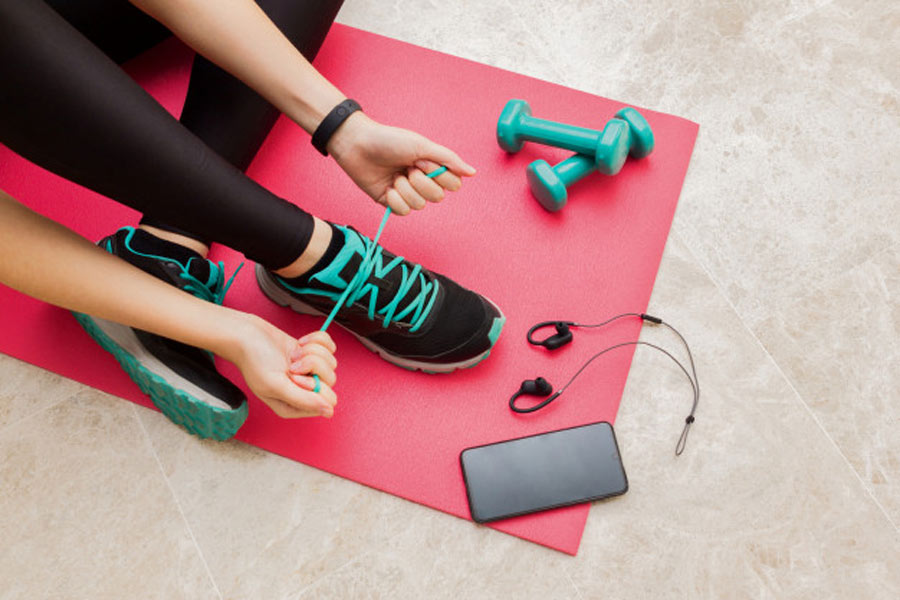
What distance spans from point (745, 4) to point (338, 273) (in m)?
0.83

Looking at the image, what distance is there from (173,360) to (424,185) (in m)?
0.39

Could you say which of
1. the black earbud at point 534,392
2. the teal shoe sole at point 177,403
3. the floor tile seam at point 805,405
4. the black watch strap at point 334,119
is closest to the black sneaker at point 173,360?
the teal shoe sole at point 177,403

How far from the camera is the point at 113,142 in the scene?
2.02 feet

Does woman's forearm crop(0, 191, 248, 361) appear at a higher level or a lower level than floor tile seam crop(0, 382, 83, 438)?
higher

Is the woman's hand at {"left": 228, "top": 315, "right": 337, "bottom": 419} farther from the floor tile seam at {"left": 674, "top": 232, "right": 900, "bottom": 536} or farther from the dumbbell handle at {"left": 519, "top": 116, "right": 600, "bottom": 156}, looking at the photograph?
the floor tile seam at {"left": 674, "top": 232, "right": 900, "bottom": 536}

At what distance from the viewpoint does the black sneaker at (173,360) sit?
0.85 meters

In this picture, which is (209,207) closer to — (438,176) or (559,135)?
(438,176)

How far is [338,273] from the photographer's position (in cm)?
81

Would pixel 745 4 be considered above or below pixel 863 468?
above

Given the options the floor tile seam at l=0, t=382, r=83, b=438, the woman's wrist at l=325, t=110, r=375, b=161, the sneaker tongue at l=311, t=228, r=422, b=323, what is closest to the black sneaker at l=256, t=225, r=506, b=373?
the sneaker tongue at l=311, t=228, r=422, b=323

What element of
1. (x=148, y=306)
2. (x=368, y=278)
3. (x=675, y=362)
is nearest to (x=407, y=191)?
(x=368, y=278)

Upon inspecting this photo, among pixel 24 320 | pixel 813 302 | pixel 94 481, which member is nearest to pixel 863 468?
pixel 813 302

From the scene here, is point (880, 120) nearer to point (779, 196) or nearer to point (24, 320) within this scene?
point (779, 196)

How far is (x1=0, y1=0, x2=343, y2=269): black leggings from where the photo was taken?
57 cm
